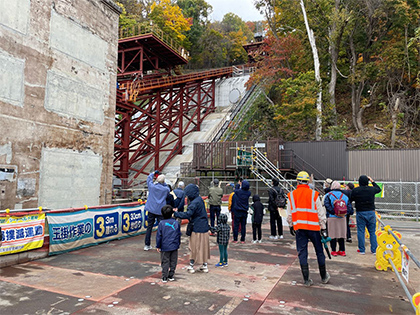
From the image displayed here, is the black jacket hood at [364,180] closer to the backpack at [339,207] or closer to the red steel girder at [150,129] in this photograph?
the backpack at [339,207]

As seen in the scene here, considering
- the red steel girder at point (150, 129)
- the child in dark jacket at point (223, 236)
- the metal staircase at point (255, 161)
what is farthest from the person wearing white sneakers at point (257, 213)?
the red steel girder at point (150, 129)

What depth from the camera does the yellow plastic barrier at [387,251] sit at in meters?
5.55

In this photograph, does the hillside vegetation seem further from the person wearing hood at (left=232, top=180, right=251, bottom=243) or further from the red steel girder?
the person wearing hood at (left=232, top=180, right=251, bottom=243)

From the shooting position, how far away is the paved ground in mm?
4064

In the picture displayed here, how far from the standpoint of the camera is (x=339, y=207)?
6844 mm

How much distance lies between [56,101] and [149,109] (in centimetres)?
1606

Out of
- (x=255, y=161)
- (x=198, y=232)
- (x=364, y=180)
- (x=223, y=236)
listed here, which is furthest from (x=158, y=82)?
(x=198, y=232)

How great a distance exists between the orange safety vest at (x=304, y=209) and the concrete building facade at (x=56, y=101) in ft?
28.6

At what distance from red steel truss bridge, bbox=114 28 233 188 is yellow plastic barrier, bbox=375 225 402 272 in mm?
17771

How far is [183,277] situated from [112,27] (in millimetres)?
12424

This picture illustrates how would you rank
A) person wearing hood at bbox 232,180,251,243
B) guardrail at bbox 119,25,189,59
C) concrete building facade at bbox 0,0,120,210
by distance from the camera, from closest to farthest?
person wearing hood at bbox 232,180,251,243, concrete building facade at bbox 0,0,120,210, guardrail at bbox 119,25,189,59

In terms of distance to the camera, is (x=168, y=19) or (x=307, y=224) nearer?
(x=307, y=224)

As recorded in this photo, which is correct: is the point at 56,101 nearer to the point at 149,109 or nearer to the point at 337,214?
the point at 337,214

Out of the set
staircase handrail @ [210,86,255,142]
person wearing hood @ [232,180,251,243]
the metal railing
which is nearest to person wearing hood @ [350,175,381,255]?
person wearing hood @ [232,180,251,243]
